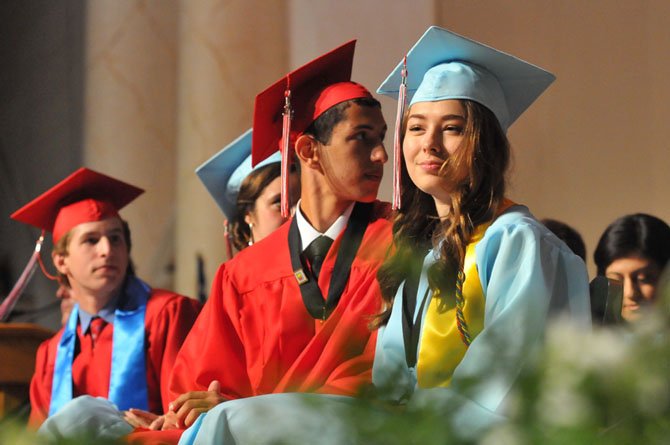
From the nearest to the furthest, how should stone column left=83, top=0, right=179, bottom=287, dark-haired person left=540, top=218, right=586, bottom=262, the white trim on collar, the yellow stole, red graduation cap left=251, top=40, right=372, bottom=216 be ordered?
1. the yellow stole
2. the white trim on collar
3. red graduation cap left=251, top=40, right=372, bottom=216
4. dark-haired person left=540, top=218, right=586, bottom=262
5. stone column left=83, top=0, right=179, bottom=287

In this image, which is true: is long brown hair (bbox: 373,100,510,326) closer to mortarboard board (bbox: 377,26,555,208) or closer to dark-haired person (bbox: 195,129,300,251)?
mortarboard board (bbox: 377,26,555,208)

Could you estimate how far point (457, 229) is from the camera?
2273 millimetres

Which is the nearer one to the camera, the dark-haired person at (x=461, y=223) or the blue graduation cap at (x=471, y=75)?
the dark-haired person at (x=461, y=223)

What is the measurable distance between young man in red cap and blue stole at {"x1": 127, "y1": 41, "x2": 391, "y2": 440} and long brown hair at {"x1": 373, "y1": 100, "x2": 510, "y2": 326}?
0.18m

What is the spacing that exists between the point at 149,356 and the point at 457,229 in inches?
70.1

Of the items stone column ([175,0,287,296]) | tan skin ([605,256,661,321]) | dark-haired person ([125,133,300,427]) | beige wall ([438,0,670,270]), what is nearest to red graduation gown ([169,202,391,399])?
dark-haired person ([125,133,300,427])

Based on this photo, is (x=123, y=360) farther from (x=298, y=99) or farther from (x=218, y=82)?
(x=218, y=82)

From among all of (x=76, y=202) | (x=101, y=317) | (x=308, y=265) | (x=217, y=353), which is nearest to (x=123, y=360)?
(x=101, y=317)

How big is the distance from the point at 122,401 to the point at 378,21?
2.00 metres


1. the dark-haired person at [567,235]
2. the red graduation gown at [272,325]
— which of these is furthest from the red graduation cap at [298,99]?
the dark-haired person at [567,235]

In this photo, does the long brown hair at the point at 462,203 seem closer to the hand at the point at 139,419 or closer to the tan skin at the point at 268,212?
the hand at the point at 139,419

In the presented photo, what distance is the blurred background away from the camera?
14.8 feet

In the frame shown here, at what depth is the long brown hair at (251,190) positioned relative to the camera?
379cm

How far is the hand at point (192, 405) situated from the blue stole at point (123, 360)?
3.65 feet
